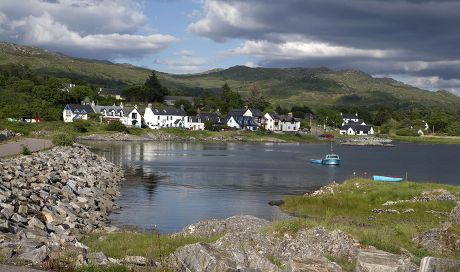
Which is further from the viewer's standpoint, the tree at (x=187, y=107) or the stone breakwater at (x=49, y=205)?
the tree at (x=187, y=107)

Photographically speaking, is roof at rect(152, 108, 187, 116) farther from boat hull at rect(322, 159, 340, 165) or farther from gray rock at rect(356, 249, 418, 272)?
gray rock at rect(356, 249, 418, 272)

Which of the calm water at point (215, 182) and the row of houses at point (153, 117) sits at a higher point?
the row of houses at point (153, 117)

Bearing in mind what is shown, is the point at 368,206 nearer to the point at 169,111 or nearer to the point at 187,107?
the point at 169,111

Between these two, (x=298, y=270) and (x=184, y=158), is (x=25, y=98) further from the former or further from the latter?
(x=298, y=270)

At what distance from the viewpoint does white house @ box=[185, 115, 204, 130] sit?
176688 mm

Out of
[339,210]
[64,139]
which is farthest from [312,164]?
[339,210]

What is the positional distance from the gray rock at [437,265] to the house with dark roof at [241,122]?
579ft

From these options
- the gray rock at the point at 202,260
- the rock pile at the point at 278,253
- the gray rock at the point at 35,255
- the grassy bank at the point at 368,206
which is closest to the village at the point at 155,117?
the grassy bank at the point at 368,206

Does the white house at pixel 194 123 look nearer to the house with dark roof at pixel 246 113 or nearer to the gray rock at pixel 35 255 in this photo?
the house with dark roof at pixel 246 113

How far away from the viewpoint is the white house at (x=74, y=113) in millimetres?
159562

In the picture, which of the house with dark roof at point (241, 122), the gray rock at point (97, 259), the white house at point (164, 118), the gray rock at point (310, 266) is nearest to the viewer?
the gray rock at point (310, 266)

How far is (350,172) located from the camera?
82.8 meters

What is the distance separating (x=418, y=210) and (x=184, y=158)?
6098cm

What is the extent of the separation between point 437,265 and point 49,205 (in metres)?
23.2
